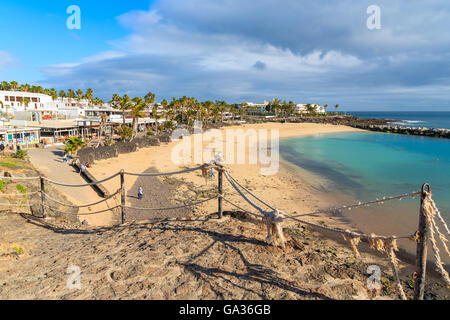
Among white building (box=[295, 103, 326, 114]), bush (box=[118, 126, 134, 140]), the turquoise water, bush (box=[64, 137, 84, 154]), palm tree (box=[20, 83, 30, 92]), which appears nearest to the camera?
the turquoise water

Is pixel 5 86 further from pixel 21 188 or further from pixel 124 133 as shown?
pixel 21 188

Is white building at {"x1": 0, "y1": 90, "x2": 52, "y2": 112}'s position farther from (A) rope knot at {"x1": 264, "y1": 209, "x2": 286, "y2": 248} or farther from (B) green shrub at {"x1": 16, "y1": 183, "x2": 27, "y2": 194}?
(A) rope knot at {"x1": 264, "y1": 209, "x2": 286, "y2": 248}

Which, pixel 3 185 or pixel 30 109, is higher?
pixel 30 109

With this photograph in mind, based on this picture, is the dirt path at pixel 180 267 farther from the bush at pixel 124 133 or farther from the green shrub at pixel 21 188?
the bush at pixel 124 133

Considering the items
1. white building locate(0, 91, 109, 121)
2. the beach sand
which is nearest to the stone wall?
white building locate(0, 91, 109, 121)

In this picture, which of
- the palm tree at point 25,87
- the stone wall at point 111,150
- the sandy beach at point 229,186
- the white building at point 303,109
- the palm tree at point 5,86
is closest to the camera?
the sandy beach at point 229,186

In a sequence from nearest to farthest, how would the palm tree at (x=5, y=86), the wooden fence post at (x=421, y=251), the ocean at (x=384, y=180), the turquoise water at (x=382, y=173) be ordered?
the wooden fence post at (x=421, y=251) < the ocean at (x=384, y=180) < the turquoise water at (x=382, y=173) < the palm tree at (x=5, y=86)

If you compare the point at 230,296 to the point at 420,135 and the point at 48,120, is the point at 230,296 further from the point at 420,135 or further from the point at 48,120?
the point at 420,135

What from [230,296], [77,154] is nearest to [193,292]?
[230,296]

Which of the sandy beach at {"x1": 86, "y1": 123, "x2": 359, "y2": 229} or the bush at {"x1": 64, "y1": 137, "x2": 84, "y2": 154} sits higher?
the bush at {"x1": 64, "y1": 137, "x2": 84, "y2": 154}

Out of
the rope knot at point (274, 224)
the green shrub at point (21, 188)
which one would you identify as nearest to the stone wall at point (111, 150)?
the green shrub at point (21, 188)

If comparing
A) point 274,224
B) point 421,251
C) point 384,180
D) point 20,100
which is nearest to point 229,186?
point 274,224
